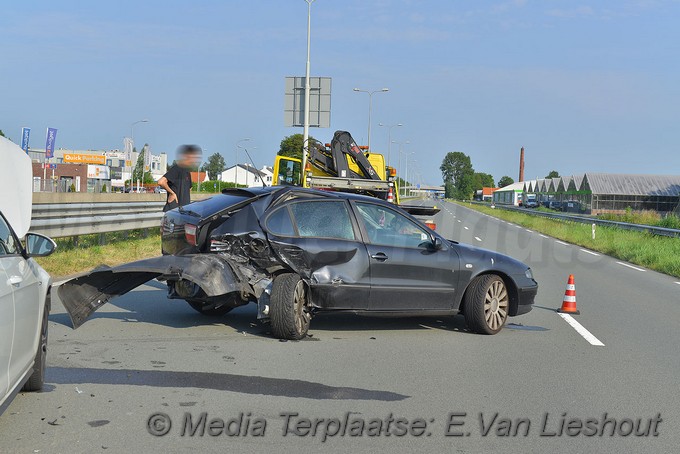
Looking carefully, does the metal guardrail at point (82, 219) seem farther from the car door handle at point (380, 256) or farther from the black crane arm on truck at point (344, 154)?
the car door handle at point (380, 256)

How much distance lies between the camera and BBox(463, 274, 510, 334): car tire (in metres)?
8.59

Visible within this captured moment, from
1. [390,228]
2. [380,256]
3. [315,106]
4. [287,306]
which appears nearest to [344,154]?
[315,106]

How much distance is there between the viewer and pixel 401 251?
8484 millimetres

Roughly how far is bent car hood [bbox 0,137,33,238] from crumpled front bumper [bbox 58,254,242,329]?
4.52 ft

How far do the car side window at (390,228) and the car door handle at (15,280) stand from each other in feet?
14.0

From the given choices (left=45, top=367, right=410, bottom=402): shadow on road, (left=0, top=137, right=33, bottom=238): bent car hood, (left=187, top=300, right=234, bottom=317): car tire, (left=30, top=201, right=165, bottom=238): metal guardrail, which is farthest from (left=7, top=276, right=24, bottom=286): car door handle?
(left=30, top=201, right=165, bottom=238): metal guardrail

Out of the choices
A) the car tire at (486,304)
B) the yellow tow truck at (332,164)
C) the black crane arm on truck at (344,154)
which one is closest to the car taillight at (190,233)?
the car tire at (486,304)

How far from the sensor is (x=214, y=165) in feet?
540

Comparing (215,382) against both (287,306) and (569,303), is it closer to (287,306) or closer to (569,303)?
(287,306)

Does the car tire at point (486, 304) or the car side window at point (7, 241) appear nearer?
the car side window at point (7, 241)

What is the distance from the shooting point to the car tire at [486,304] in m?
8.59

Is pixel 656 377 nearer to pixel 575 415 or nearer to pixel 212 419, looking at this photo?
pixel 575 415

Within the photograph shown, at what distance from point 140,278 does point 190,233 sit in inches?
26.4

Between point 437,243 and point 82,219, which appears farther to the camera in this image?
point 82,219
